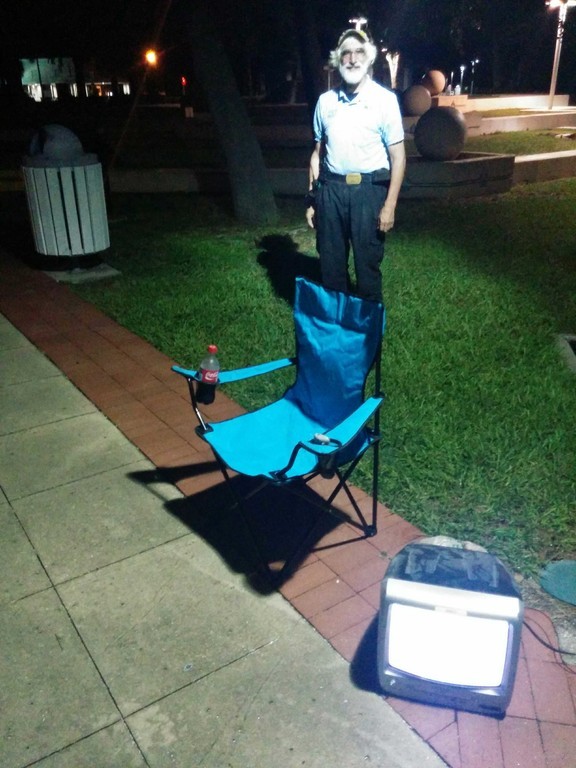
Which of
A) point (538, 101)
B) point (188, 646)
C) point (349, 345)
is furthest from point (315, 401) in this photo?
point (538, 101)

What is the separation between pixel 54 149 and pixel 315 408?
499cm

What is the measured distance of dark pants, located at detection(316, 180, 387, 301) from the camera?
462 cm

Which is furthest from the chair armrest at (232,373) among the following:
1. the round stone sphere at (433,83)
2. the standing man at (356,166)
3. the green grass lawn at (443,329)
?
the round stone sphere at (433,83)

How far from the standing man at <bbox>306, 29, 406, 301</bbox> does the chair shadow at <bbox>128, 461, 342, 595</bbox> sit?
4.76 feet

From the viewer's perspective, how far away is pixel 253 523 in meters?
3.32

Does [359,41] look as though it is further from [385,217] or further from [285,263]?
[285,263]

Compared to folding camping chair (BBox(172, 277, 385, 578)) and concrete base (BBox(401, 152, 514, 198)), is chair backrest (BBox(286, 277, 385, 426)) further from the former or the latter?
concrete base (BBox(401, 152, 514, 198))

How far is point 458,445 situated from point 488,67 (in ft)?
163

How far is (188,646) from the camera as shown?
261 cm

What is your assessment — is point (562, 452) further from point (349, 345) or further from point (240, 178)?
point (240, 178)

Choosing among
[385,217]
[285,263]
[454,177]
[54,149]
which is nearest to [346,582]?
[385,217]

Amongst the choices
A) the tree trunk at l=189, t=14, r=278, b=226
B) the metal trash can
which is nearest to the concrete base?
the tree trunk at l=189, t=14, r=278, b=226

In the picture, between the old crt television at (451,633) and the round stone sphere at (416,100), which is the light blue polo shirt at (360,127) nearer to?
the old crt television at (451,633)

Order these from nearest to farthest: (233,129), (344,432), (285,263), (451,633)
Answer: (451,633) → (344,432) → (285,263) → (233,129)
